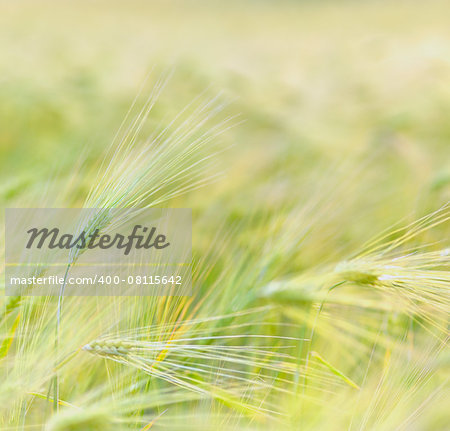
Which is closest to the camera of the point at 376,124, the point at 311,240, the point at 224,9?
the point at 311,240

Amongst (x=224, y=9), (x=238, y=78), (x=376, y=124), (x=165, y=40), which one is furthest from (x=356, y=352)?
(x=224, y=9)

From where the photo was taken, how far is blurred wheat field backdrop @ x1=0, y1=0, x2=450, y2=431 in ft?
1.67

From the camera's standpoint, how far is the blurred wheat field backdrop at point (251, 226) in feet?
1.67

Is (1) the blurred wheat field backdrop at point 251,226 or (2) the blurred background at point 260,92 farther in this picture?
(2) the blurred background at point 260,92

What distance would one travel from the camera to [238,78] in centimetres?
145

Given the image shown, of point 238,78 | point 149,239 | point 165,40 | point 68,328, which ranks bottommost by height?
point 68,328

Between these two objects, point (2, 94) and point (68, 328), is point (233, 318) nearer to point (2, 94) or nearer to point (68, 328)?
point (68, 328)

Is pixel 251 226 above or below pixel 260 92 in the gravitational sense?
below

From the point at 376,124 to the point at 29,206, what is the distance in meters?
0.81

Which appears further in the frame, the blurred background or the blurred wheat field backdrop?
the blurred background

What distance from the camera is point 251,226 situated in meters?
0.90

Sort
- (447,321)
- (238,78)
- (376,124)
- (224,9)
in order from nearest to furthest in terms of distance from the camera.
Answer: (447,321) → (376,124) → (238,78) → (224,9)

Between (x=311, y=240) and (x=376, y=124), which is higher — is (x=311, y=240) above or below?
below

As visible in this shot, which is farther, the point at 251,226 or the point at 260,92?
the point at 260,92
